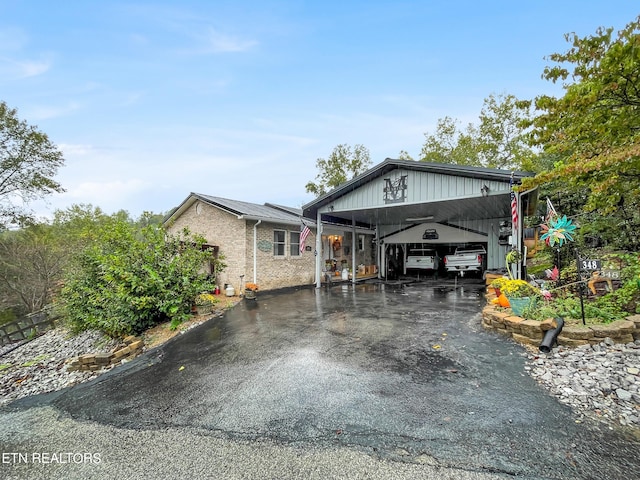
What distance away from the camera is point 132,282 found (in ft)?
21.4

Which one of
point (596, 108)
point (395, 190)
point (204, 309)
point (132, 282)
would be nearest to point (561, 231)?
point (596, 108)

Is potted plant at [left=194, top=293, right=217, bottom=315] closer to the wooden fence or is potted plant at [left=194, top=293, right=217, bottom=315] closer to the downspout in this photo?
the downspout

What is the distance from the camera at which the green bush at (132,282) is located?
6652 millimetres

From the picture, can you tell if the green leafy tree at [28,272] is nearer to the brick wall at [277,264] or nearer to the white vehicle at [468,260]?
the brick wall at [277,264]

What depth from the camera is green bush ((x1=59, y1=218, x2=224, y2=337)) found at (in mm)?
6652

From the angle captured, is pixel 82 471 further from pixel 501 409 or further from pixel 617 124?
pixel 617 124

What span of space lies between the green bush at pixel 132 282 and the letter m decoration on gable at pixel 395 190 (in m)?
6.38

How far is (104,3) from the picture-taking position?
8.39 m

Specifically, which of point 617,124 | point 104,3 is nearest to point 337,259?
point 617,124

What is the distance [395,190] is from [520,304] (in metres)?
5.76

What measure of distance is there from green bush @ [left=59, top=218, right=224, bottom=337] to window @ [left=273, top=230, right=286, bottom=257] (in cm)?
444

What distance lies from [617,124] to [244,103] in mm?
14835

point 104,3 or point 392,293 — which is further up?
point 104,3

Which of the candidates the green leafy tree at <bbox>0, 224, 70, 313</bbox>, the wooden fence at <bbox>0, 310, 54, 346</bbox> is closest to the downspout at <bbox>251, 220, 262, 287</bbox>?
the wooden fence at <bbox>0, 310, 54, 346</bbox>
